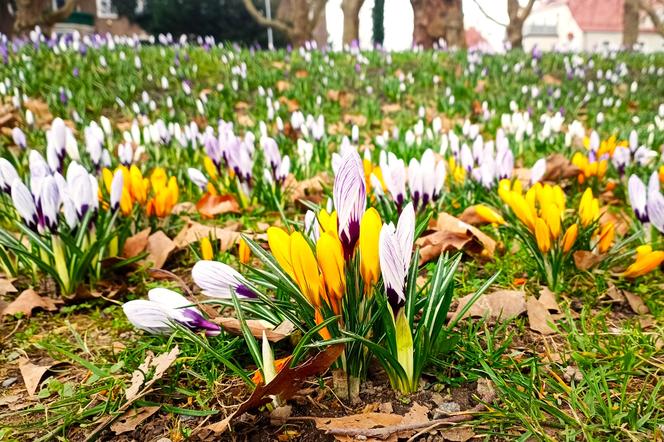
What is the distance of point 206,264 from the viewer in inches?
51.8

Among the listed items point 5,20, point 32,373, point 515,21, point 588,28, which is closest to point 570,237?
point 32,373

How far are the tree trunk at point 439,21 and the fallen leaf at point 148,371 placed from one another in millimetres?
12627

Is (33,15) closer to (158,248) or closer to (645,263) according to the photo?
(158,248)

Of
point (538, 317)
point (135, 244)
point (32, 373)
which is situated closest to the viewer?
point (32, 373)

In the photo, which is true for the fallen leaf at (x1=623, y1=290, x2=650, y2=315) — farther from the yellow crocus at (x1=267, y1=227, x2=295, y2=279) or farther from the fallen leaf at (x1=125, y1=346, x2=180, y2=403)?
the fallen leaf at (x1=125, y1=346, x2=180, y2=403)

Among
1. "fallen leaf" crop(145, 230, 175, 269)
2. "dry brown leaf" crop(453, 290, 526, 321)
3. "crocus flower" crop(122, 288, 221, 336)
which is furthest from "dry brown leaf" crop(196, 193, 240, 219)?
"dry brown leaf" crop(453, 290, 526, 321)

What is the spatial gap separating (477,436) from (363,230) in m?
0.54

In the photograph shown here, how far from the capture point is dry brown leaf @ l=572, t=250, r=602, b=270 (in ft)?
6.16

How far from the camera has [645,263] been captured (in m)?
1.85

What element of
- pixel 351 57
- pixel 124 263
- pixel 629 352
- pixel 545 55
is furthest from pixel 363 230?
pixel 545 55

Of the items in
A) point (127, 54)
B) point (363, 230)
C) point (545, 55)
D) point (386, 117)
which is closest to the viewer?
point (363, 230)

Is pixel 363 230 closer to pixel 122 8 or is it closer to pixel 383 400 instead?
pixel 383 400

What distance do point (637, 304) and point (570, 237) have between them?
1.06ft

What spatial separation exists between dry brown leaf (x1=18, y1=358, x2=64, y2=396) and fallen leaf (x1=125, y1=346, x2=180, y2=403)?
28cm
